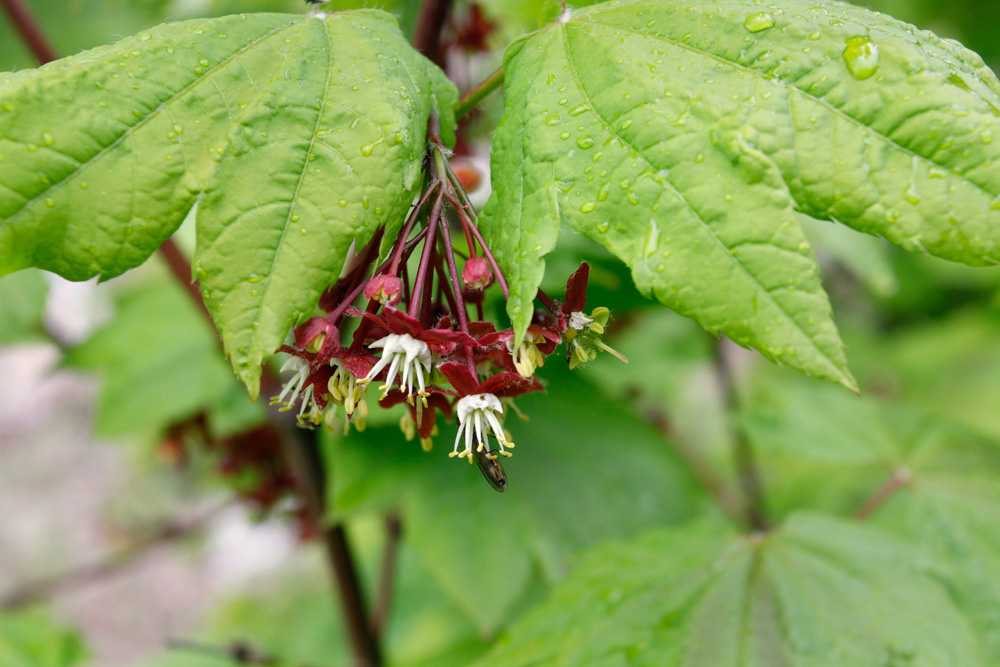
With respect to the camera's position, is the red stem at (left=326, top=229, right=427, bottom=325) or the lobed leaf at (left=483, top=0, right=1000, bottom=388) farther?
the red stem at (left=326, top=229, right=427, bottom=325)

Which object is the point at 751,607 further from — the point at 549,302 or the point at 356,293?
the point at 356,293

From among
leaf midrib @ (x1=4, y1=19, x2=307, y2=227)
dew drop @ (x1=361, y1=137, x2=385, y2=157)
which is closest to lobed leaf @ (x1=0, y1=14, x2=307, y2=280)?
leaf midrib @ (x1=4, y1=19, x2=307, y2=227)

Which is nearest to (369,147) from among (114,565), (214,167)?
(214,167)

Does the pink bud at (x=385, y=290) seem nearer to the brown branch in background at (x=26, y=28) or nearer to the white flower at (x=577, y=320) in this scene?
the white flower at (x=577, y=320)

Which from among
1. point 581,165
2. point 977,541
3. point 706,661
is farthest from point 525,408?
point 977,541

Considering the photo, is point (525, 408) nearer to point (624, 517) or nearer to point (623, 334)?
point (624, 517)

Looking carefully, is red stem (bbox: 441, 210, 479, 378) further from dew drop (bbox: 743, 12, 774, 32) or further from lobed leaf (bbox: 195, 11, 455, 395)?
dew drop (bbox: 743, 12, 774, 32)

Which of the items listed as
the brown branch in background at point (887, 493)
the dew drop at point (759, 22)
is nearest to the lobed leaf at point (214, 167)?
the dew drop at point (759, 22)
